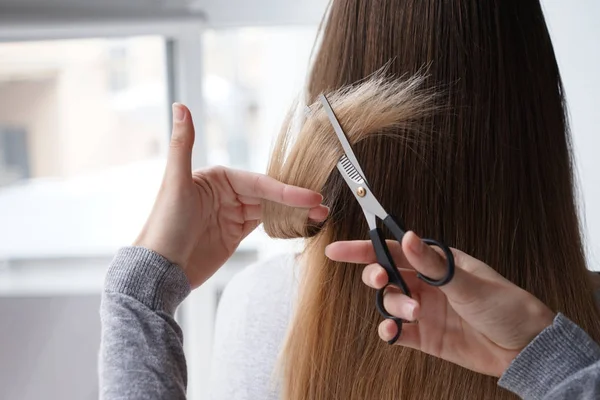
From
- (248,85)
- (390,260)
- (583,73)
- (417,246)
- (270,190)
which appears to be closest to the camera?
(417,246)

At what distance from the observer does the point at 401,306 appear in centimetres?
65

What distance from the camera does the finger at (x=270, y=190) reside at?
73cm

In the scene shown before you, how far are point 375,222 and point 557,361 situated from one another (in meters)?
0.21

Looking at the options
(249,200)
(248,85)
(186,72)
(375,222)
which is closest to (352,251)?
(375,222)

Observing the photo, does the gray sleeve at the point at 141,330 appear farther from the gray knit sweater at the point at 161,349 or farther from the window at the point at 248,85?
A: the window at the point at 248,85

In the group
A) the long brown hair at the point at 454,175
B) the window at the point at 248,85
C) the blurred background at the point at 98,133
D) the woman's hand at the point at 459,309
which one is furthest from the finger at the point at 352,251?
the window at the point at 248,85

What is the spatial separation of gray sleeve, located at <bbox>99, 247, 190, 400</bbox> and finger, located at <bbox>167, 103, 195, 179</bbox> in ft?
0.32

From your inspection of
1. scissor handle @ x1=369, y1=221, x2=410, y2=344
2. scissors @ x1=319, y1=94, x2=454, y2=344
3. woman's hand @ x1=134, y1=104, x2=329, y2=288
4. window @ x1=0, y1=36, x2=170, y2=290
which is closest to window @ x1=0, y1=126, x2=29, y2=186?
window @ x1=0, y1=36, x2=170, y2=290

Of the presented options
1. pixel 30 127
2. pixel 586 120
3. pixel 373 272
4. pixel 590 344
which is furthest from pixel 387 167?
pixel 30 127

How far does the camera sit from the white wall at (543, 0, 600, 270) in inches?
56.4

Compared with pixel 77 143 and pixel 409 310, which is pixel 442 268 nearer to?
pixel 409 310

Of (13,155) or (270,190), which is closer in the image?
(270,190)

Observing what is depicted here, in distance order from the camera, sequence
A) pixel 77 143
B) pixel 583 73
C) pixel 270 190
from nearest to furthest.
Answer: pixel 270 190 < pixel 583 73 < pixel 77 143

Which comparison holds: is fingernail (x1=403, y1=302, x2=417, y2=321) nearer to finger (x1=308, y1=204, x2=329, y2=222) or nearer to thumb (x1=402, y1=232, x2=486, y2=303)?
thumb (x1=402, y1=232, x2=486, y2=303)
